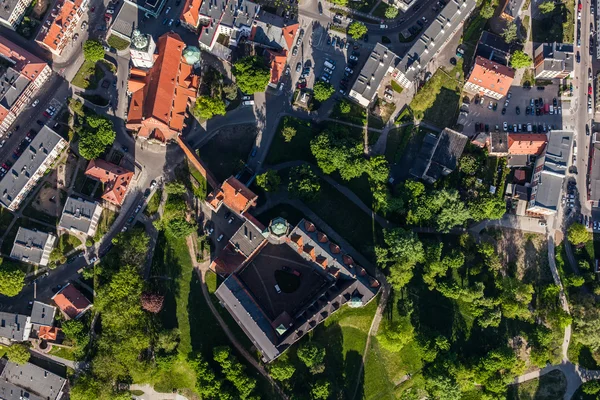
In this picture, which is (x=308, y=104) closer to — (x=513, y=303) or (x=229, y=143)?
(x=229, y=143)

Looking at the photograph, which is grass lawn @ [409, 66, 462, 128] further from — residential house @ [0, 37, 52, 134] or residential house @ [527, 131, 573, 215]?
residential house @ [0, 37, 52, 134]

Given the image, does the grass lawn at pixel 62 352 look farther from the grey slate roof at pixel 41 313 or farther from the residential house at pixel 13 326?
the residential house at pixel 13 326

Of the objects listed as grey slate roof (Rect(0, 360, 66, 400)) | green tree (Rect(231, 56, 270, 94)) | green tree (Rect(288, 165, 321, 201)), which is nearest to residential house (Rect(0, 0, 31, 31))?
green tree (Rect(231, 56, 270, 94))

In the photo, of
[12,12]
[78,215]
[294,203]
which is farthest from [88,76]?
[294,203]

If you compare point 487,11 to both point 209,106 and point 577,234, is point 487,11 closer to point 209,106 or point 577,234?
point 577,234

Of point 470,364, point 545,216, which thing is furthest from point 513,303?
point 545,216

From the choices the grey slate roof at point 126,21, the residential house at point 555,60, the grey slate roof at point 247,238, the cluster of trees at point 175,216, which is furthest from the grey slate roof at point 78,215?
the residential house at point 555,60
